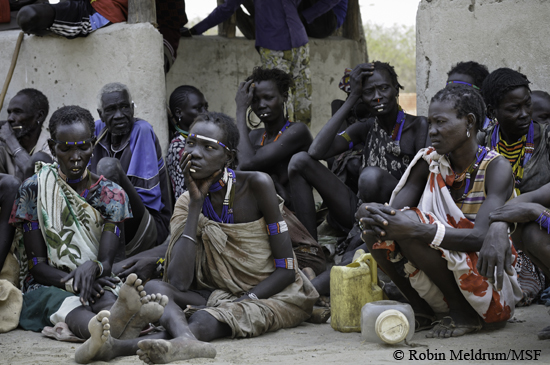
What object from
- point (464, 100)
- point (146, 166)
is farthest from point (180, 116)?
point (464, 100)

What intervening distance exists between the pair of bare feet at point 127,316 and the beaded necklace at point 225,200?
789mm

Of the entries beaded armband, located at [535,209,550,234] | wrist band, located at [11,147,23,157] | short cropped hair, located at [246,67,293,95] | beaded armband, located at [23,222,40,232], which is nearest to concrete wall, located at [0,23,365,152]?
wrist band, located at [11,147,23,157]

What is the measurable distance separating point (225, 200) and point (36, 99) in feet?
8.98

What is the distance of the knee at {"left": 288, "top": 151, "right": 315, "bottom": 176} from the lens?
5066mm

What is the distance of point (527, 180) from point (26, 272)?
3398mm

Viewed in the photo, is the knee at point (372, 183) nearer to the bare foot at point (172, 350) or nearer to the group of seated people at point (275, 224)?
the group of seated people at point (275, 224)

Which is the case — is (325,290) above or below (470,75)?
below

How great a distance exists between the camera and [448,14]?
5.53m

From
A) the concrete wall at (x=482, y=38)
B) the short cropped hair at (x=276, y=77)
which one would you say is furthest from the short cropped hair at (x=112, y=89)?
the concrete wall at (x=482, y=38)

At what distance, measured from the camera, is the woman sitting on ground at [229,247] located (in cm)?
377

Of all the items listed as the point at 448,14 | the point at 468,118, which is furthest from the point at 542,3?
the point at 468,118

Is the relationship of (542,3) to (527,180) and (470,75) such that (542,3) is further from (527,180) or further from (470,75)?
(527,180)

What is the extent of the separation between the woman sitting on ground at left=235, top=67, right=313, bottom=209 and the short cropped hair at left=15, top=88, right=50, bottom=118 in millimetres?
1831

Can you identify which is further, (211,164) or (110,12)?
(110,12)
